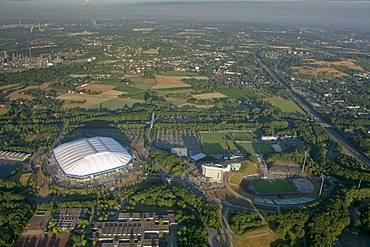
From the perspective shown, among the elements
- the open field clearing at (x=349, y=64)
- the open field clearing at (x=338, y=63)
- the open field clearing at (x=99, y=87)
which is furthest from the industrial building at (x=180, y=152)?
the open field clearing at (x=349, y=64)

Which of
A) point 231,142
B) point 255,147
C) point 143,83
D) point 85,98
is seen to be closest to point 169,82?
point 143,83

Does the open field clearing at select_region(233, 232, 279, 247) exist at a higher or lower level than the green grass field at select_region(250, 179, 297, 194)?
lower

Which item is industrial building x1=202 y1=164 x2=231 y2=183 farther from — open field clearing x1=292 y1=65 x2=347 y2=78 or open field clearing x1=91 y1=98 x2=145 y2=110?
open field clearing x1=292 y1=65 x2=347 y2=78

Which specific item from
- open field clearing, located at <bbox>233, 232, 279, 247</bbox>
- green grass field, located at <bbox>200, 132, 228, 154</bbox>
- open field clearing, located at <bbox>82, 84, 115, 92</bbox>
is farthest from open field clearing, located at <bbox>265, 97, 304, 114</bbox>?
open field clearing, located at <bbox>233, 232, 279, 247</bbox>

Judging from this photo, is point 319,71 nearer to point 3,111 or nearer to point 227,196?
point 227,196

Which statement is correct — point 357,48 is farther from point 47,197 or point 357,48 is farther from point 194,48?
point 47,197

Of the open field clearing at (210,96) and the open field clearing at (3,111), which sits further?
the open field clearing at (210,96)

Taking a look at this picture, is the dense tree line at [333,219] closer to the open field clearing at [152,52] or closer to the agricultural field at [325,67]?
the agricultural field at [325,67]
